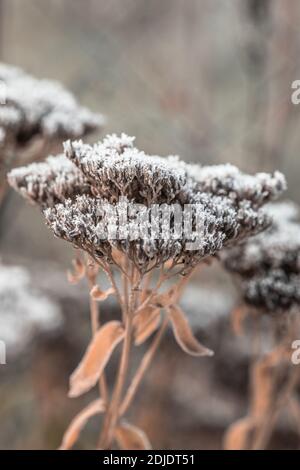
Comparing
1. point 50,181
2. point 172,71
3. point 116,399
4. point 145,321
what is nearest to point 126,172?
point 50,181

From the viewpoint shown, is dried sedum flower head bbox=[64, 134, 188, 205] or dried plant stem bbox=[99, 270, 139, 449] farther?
dried plant stem bbox=[99, 270, 139, 449]

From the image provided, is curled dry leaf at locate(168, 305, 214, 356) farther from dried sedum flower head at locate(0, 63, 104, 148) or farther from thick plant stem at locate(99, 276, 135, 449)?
dried sedum flower head at locate(0, 63, 104, 148)

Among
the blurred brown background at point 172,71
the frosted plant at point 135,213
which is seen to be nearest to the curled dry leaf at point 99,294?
the frosted plant at point 135,213

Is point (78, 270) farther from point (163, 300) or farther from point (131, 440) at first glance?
point (131, 440)

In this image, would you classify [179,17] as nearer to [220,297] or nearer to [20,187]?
[220,297]

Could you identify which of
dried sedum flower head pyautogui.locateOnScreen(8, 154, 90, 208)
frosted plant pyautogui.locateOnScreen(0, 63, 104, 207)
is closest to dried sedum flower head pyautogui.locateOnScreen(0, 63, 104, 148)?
frosted plant pyautogui.locateOnScreen(0, 63, 104, 207)

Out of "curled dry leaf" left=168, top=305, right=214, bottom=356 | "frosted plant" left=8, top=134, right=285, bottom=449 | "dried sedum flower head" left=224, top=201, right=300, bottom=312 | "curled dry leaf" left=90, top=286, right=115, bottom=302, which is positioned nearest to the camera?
"frosted plant" left=8, top=134, right=285, bottom=449
